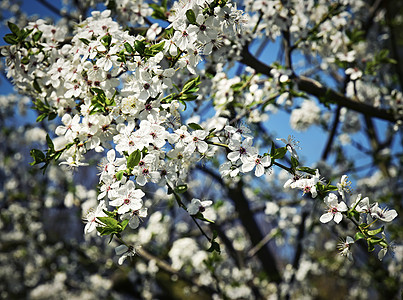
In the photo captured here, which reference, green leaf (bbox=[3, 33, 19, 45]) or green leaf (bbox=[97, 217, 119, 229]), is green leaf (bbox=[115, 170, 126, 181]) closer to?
green leaf (bbox=[97, 217, 119, 229])

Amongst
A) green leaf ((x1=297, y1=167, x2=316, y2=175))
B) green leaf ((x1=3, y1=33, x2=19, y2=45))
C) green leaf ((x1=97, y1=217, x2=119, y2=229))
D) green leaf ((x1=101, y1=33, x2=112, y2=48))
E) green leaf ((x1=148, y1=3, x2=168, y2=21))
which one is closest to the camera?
green leaf ((x1=97, y1=217, x2=119, y2=229))

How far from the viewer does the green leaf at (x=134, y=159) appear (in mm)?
1307

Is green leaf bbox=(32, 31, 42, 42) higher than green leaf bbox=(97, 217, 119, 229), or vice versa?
green leaf bbox=(32, 31, 42, 42)

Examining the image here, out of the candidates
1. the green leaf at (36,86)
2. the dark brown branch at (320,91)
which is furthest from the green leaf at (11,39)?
the dark brown branch at (320,91)

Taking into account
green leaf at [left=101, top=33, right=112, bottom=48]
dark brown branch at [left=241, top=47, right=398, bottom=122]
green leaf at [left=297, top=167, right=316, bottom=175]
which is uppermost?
green leaf at [left=101, top=33, right=112, bottom=48]

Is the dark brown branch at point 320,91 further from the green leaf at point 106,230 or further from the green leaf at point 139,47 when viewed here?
the green leaf at point 106,230

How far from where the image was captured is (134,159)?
132cm

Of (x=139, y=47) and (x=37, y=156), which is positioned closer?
(x=139, y=47)

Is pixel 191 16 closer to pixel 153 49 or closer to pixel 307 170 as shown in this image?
pixel 153 49

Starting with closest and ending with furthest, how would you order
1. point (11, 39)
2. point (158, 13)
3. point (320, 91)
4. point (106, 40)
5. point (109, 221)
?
1. point (109, 221)
2. point (106, 40)
3. point (11, 39)
4. point (158, 13)
5. point (320, 91)

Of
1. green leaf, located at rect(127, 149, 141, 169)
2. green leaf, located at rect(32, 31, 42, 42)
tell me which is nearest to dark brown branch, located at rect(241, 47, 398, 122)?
green leaf, located at rect(32, 31, 42, 42)

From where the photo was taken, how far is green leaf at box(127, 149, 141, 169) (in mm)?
1307

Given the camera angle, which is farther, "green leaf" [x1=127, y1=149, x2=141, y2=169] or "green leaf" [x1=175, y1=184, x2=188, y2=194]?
"green leaf" [x1=175, y1=184, x2=188, y2=194]

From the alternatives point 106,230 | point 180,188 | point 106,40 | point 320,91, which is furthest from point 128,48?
point 320,91
